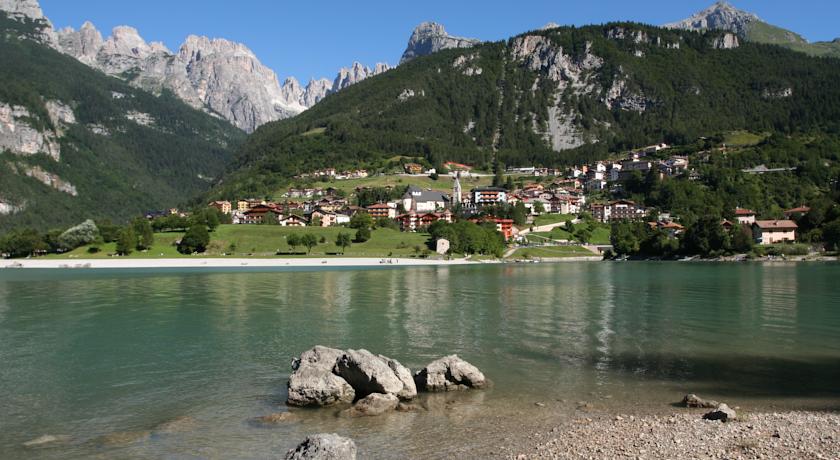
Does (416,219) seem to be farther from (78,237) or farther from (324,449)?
(324,449)

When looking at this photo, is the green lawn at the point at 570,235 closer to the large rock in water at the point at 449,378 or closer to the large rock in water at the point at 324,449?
the large rock in water at the point at 449,378

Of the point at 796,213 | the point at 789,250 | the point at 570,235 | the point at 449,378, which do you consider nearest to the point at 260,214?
the point at 570,235

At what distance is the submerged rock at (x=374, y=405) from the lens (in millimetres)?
21141

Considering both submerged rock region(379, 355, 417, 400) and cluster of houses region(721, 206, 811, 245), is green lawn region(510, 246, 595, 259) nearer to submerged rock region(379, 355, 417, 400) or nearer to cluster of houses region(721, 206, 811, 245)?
cluster of houses region(721, 206, 811, 245)

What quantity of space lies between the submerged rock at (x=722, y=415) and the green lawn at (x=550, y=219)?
159 meters

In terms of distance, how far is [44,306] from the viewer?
184 ft

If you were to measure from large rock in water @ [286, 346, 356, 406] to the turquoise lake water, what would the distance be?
735mm

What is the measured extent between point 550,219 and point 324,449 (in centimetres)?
17171

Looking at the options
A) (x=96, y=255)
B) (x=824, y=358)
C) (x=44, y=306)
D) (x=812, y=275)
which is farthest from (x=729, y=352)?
(x=96, y=255)

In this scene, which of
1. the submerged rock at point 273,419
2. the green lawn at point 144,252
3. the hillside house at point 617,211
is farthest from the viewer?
the hillside house at point 617,211

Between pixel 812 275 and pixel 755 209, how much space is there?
9792 cm

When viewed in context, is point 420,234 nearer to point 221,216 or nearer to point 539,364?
point 221,216

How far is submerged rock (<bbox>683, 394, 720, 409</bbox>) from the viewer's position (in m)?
20.8

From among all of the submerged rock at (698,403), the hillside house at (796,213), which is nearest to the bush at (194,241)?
the submerged rock at (698,403)
